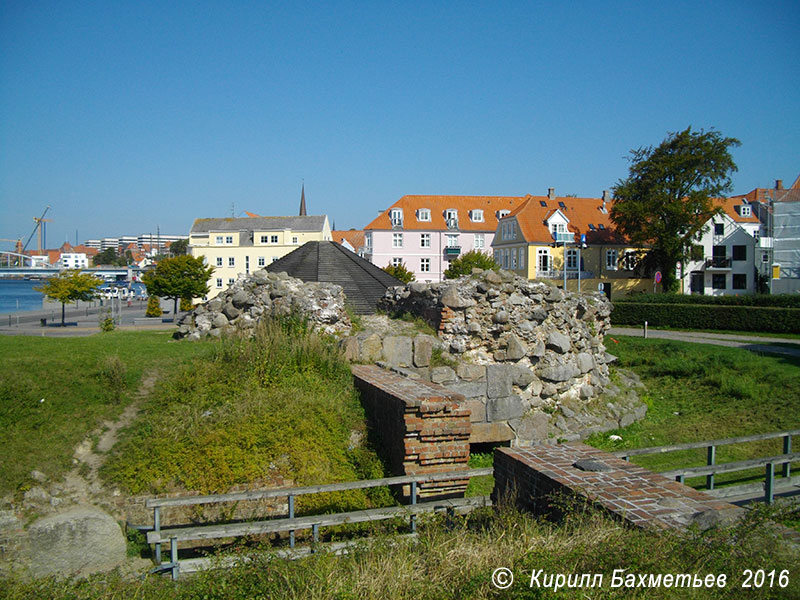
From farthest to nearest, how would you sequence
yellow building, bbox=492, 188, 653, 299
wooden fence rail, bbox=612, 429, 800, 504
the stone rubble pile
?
yellow building, bbox=492, 188, 653, 299
the stone rubble pile
wooden fence rail, bbox=612, 429, 800, 504

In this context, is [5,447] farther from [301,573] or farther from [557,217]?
[557,217]

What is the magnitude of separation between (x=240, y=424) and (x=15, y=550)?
267cm

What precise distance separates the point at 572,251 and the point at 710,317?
78.1 feet

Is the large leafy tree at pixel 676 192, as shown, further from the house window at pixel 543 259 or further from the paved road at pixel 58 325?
the paved road at pixel 58 325

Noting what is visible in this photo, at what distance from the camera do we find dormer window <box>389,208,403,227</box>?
213 ft

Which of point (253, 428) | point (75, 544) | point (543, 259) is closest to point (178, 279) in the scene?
point (543, 259)

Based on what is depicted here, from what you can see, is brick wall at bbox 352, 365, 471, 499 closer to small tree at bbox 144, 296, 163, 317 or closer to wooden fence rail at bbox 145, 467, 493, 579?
wooden fence rail at bbox 145, 467, 493, 579

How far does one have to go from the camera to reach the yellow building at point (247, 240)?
62.9m

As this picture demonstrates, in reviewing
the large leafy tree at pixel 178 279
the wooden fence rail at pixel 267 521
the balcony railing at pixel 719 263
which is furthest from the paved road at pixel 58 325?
the balcony railing at pixel 719 263

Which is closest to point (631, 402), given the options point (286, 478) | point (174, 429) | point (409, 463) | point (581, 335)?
point (581, 335)

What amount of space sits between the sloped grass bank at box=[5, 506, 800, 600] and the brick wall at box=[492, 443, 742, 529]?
21 centimetres

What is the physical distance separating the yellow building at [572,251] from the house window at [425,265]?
11.2 m

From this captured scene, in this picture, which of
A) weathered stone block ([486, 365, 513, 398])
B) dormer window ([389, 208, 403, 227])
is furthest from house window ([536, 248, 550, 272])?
weathered stone block ([486, 365, 513, 398])

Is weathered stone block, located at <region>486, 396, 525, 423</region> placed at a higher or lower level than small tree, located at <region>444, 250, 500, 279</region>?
lower
